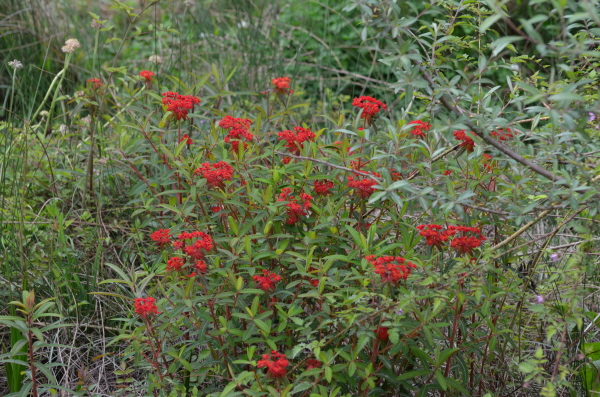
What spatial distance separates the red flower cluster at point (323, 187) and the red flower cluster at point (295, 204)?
8 centimetres

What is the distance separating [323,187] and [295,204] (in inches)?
7.0

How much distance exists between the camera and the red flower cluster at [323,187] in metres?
1.88

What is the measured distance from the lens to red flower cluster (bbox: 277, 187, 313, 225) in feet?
5.69

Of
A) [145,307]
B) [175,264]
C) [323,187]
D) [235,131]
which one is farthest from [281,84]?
[145,307]

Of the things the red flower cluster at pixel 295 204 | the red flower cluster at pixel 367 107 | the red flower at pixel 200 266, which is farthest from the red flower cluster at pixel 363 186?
the red flower at pixel 200 266

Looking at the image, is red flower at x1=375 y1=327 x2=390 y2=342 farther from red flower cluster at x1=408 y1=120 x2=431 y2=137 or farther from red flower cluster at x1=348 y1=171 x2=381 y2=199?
red flower cluster at x1=408 y1=120 x2=431 y2=137

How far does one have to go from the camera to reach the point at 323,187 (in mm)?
1878

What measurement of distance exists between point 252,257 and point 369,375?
1.60 feet

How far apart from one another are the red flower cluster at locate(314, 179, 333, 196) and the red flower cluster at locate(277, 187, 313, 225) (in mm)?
79

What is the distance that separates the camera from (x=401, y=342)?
156cm

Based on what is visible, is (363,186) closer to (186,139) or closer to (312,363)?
(312,363)

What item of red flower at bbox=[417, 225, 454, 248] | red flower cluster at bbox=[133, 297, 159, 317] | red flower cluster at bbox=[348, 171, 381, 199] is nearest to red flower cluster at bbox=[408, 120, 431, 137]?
red flower cluster at bbox=[348, 171, 381, 199]

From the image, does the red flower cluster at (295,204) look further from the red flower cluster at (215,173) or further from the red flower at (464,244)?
the red flower at (464,244)

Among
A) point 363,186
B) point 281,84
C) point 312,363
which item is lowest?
point 312,363
